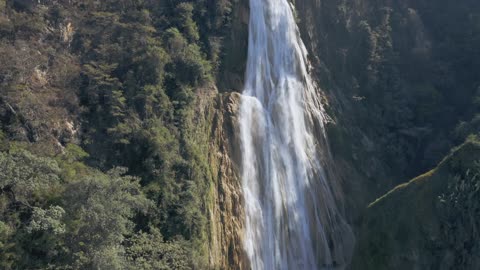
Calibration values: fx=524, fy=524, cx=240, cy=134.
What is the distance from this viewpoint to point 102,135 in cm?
2300

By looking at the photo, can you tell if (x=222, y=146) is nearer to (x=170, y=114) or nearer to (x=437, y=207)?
(x=170, y=114)

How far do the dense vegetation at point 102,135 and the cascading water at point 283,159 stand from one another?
10.6ft

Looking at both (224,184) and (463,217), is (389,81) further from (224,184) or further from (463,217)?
(224,184)

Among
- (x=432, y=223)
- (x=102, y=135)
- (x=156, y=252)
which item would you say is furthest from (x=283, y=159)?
(x=156, y=252)

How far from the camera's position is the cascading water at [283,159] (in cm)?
2667

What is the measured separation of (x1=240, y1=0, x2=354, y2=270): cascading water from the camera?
87.5ft

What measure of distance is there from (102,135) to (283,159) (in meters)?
10.5

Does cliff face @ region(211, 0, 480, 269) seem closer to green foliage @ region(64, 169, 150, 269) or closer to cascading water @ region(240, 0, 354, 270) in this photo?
cascading water @ region(240, 0, 354, 270)

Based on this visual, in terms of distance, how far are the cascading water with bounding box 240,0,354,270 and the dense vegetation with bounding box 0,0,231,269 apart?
10.6 ft

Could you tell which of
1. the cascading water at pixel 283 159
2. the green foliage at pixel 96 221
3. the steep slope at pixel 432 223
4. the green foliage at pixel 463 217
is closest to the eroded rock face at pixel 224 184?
the cascading water at pixel 283 159

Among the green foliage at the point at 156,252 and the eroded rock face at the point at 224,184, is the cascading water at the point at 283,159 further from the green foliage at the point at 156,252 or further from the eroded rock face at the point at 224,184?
the green foliage at the point at 156,252

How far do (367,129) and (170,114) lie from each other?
1672 centimetres

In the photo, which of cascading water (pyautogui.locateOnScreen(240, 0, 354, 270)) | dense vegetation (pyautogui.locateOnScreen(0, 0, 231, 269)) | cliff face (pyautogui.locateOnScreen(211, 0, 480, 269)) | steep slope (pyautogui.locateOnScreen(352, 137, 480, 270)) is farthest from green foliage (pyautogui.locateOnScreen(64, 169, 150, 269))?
cliff face (pyautogui.locateOnScreen(211, 0, 480, 269))

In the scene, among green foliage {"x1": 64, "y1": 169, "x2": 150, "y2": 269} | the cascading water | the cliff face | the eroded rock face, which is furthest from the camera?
the cliff face
